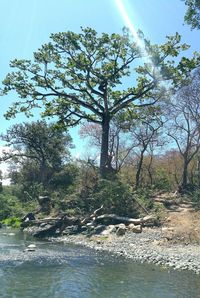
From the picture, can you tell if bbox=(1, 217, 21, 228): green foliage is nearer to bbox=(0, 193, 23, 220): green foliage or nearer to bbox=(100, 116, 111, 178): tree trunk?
bbox=(0, 193, 23, 220): green foliage

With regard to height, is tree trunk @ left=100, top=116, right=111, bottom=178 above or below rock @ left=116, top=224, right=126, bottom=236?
above

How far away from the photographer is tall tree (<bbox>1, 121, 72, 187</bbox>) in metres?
54.8

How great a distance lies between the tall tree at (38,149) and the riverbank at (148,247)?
31.7 meters

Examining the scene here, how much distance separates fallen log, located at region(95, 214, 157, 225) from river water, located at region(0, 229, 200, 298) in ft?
21.8

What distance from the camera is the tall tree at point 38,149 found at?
180ft

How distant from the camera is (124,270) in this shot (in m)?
13.8

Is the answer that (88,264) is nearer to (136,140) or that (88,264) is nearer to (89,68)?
(89,68)

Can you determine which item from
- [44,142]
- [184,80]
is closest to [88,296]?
→ [184,80]

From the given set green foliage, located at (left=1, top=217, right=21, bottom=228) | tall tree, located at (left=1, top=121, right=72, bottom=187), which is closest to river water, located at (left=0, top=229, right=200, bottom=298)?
green foliage, located at (left=1, top=217, right=21, bottom=228)

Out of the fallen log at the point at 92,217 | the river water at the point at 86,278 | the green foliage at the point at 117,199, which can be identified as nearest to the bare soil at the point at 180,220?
the green foliage at the point at 117,199

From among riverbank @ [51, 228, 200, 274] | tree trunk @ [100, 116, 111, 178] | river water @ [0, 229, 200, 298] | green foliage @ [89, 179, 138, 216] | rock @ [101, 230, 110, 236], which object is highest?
tree trunk @ [100, 116, 111, 178]

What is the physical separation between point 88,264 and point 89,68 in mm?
21876

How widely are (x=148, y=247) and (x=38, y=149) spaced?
39.7 meters

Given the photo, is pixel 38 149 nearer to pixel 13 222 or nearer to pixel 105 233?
pixel 13 222
